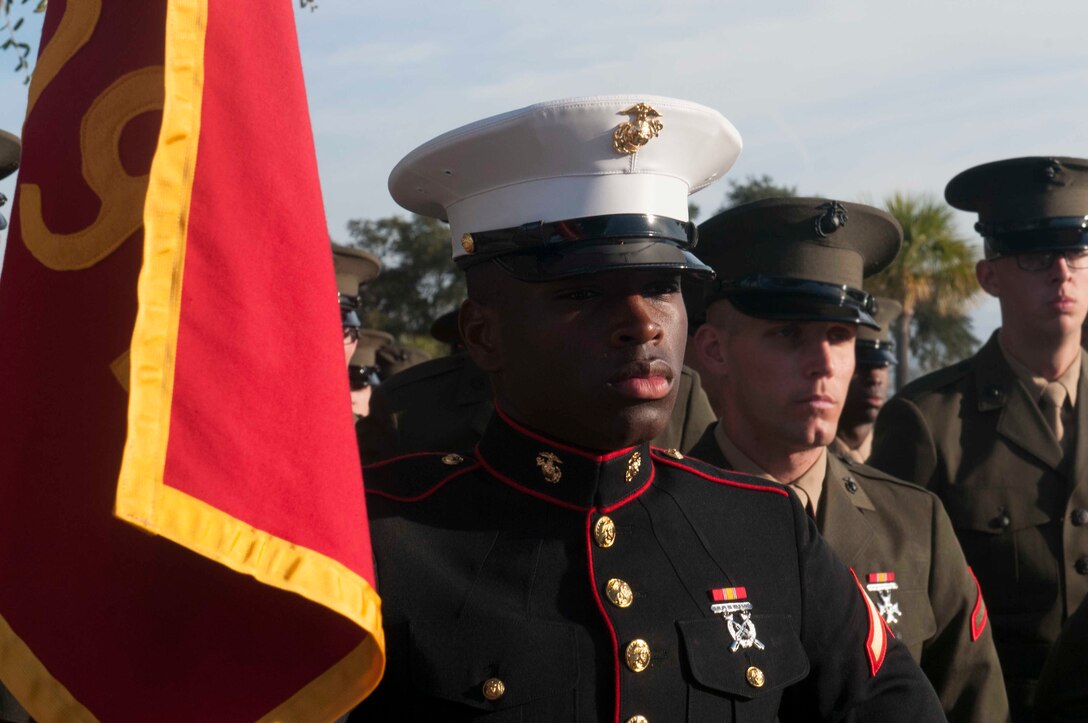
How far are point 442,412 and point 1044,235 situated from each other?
255 cm

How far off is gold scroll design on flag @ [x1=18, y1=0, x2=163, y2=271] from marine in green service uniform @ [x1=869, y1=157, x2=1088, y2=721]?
3.82 metres

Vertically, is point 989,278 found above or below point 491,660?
above

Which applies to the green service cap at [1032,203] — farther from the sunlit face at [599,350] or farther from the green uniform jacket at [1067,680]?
the sunlit face at [599,350]

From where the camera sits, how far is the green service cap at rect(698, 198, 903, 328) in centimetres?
412

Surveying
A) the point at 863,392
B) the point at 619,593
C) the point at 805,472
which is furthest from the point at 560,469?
the point at 863,392

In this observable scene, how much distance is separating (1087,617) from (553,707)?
72.8 inches

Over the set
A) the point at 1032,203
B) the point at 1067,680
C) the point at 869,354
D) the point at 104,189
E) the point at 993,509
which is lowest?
the point at 1067,680

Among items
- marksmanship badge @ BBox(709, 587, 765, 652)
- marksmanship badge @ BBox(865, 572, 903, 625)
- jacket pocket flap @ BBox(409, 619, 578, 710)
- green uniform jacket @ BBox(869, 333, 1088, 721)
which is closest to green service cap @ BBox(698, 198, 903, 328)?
marksmanship badge @ BBox(865, 572, 903, 625)

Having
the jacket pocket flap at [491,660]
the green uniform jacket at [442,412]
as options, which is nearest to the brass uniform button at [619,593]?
the jacket pocket flap at [491,660]

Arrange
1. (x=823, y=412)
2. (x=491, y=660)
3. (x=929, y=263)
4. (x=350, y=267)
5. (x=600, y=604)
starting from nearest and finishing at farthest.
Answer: (x=491, y=660), (x=600, y=604), (x=823, y=412), (x=350, y=267), (x=929, y=263)

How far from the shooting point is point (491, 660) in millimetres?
2521

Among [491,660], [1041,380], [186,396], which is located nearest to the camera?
[186,396]

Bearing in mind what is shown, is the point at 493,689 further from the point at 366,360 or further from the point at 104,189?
the point at 366,360

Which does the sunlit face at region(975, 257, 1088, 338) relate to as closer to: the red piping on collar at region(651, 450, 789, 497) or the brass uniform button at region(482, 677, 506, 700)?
the red piping on collar at region(651, 450, 789, 497)
